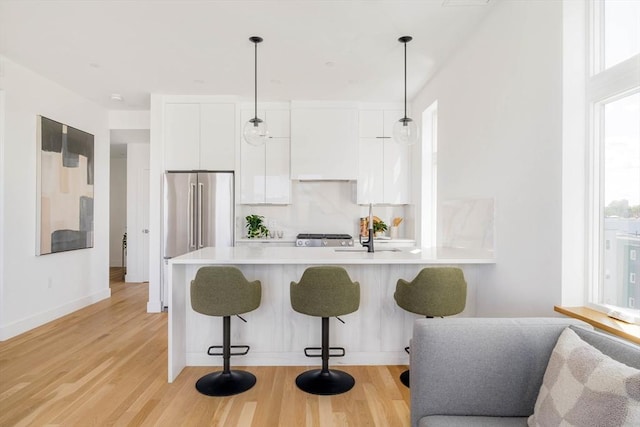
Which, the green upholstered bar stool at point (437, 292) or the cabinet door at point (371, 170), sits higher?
the cabinet door at point (371, 170)

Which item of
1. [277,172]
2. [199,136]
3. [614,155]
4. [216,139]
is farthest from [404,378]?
[199,136]

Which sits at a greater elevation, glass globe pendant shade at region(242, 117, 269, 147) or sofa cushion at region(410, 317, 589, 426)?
glass globe pendant shade at region(242, 117, 269, 147)

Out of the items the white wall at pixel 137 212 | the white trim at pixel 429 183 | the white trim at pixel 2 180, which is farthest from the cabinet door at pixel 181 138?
the white trim at pixel 429 183

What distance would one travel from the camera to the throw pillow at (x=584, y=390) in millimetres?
1082

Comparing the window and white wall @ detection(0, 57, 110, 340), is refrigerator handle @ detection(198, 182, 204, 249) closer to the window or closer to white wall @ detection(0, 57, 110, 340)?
white wall @ detection(0, 57, 110, 340)

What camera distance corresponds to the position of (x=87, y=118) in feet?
15.7

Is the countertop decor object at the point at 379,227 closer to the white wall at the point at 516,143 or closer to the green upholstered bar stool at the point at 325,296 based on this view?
the white wall at the point at 516,143

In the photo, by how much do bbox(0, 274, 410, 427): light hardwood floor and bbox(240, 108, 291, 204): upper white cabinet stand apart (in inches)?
89.2

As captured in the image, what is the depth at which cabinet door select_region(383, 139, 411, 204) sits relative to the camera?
509 centimetres

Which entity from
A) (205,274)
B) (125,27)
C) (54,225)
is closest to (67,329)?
(54,225)

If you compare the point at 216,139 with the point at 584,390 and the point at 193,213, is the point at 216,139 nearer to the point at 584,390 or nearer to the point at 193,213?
the point at 193,213

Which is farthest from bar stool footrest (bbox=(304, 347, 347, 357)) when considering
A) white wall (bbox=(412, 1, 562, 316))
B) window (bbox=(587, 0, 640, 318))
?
window (bbox=(587, 0, 640, 318))

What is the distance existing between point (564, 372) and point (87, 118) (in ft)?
18.6

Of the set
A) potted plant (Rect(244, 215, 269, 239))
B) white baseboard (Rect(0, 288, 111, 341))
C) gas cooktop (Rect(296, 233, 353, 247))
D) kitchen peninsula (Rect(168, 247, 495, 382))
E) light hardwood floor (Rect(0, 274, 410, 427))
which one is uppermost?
potted plant (Rect(244, 215, 269, 239))
